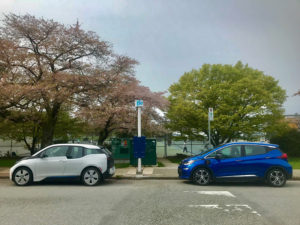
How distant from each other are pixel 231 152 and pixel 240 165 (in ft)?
1.83

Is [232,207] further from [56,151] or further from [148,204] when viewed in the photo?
[56,151]

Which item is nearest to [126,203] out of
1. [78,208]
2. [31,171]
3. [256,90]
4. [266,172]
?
[78,208]

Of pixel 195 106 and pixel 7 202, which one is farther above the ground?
pixel 195 106

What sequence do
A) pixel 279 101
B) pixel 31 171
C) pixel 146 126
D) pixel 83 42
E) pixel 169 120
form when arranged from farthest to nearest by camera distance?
pixel 279 101
pixel 169 120
pixel 146 126
pixel 83 42
pixel 31 171

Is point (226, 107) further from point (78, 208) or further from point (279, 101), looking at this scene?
point (78, 208)

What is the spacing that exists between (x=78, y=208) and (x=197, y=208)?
2.84 metres

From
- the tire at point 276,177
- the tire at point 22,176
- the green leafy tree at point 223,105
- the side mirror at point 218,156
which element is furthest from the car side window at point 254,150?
the green leafy tree at point 223,105

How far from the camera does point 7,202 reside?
7039 millimetres

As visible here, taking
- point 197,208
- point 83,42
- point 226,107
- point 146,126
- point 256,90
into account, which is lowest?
point 197,208

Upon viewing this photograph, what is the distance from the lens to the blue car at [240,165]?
9531mm

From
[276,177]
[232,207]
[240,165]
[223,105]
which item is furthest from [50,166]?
[223,105]

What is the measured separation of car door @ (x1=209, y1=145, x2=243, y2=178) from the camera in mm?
9586

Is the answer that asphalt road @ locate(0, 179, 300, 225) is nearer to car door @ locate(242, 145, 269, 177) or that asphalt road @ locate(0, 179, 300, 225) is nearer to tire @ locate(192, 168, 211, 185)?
tire @ locate(192, 168, 211, 185)

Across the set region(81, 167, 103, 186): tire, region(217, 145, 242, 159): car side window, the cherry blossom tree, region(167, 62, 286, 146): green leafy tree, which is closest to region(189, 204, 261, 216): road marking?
region(217, 145, 242, 159): car side window
